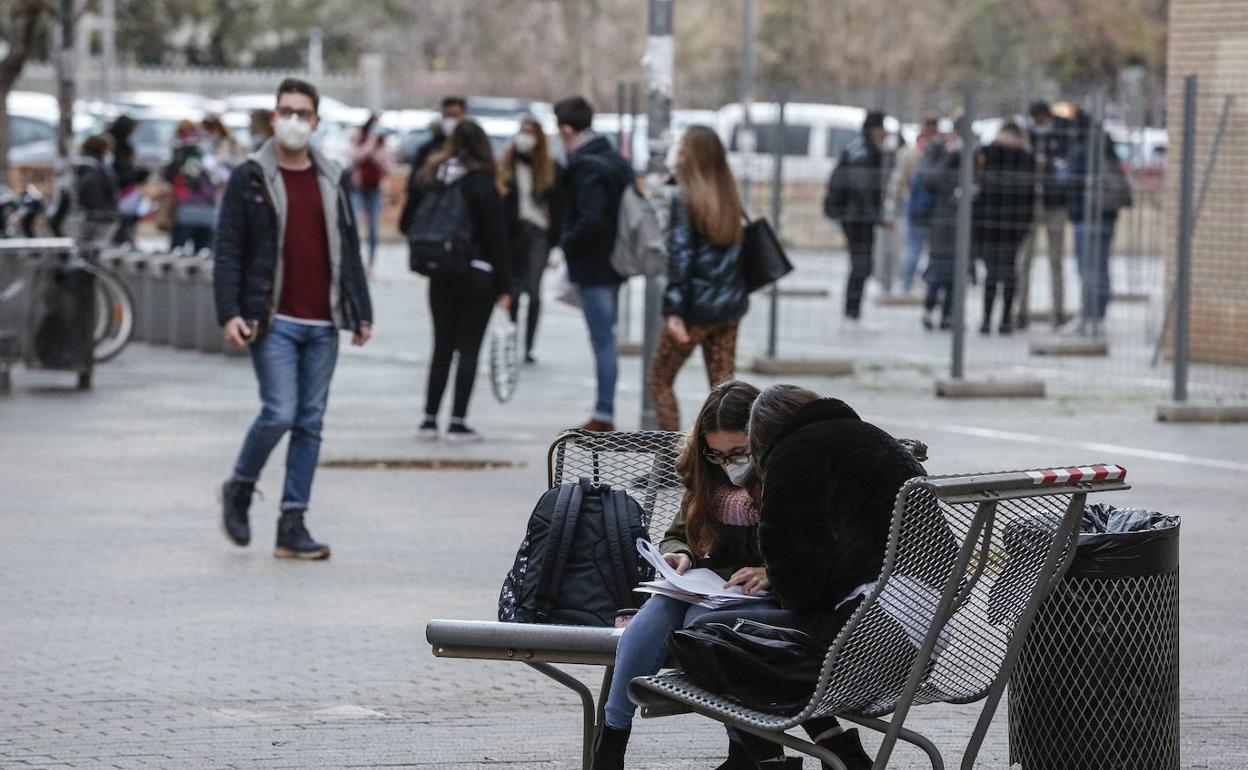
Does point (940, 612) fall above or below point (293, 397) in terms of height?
above

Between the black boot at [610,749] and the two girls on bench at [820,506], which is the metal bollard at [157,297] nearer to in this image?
the black boot at [610,749]

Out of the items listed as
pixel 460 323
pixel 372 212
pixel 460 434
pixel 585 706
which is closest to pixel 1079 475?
pixel 585 706

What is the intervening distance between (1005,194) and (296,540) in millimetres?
10375

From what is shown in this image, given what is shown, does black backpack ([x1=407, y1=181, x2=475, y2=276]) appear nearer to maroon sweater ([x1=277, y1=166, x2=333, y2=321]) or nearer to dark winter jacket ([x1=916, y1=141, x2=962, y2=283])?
maroon sweater ([x1=277, y1=166, x2=333, y2=321])

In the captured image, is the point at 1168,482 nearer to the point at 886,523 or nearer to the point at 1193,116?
the point at 1193,116

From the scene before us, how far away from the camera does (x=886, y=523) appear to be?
15.4 ft

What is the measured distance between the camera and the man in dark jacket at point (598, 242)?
12141 millimetres

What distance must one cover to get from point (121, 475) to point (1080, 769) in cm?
704

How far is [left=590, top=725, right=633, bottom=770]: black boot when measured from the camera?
16.4 ft

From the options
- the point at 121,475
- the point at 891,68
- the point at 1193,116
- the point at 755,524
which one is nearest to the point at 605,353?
the point at 121,475

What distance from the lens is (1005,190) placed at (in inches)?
698

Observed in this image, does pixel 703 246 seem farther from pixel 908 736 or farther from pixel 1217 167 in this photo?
pixel 1217 167

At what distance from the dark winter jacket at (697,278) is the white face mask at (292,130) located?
9.03 ft

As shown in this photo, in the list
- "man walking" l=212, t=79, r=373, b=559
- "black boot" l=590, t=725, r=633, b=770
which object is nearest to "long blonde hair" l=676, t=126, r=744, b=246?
"man walking" l=212, t=79, r=373, b=559
